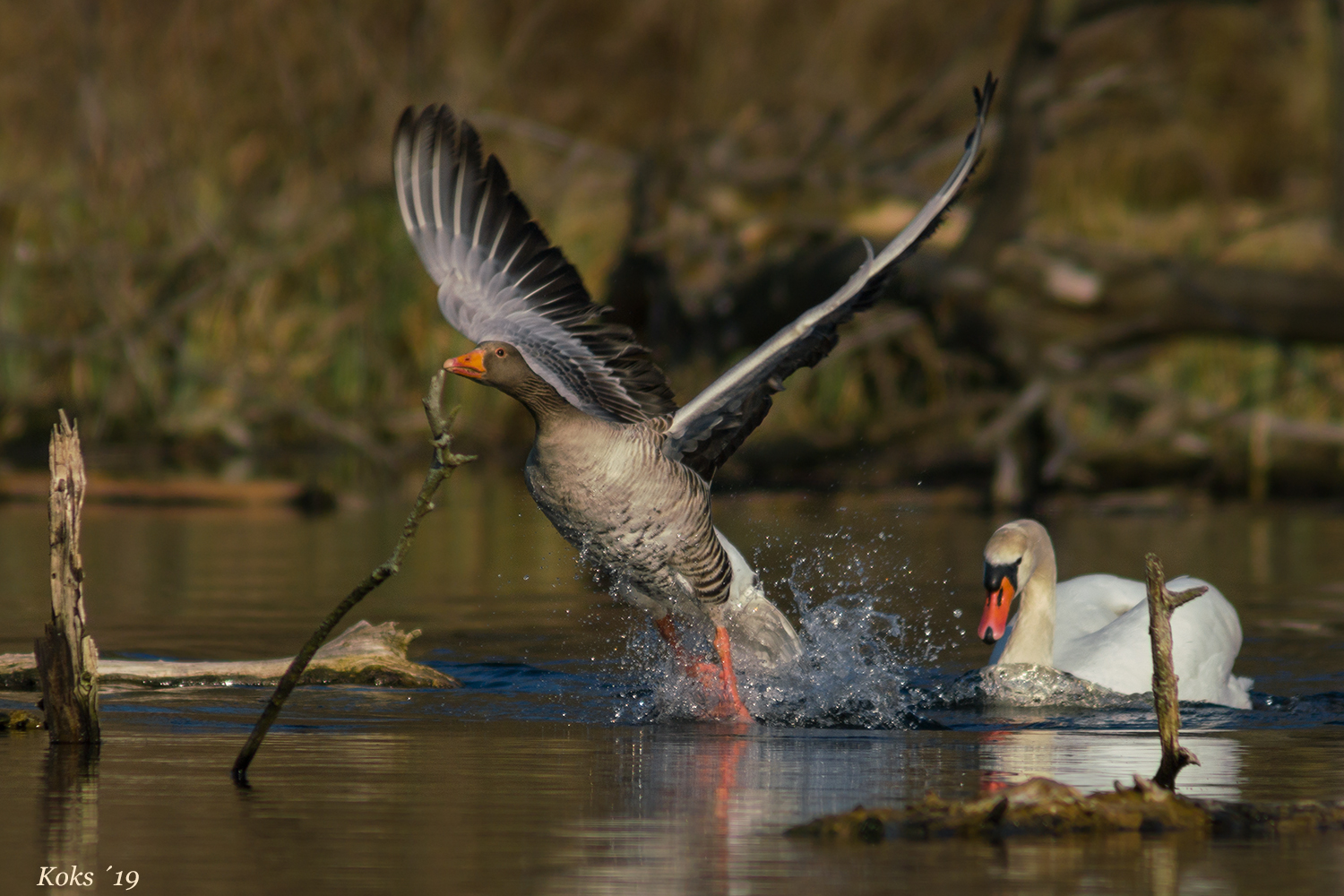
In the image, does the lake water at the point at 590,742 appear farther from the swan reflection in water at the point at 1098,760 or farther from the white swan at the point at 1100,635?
the white swan at the point at 1100,635

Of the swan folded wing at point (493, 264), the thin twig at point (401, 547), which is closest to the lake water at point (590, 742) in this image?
the thin twig at point (401, 547)

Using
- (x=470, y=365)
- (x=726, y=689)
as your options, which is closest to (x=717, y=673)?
(x=726, y=689)

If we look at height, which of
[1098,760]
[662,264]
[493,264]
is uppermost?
[662,264]

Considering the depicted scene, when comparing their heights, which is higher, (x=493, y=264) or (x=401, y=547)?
(x=493, y=264)

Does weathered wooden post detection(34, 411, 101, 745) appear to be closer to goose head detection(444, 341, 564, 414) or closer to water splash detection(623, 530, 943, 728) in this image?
goose head detection(444, 341, 564, 414)

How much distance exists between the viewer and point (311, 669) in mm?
7152

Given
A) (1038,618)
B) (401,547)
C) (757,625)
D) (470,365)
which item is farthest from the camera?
(757,625)

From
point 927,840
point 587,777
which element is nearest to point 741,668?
point 587,777

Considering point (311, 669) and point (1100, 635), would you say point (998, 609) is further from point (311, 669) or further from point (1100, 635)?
point (311, 669)

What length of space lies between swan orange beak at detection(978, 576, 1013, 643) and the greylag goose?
1.09 meters

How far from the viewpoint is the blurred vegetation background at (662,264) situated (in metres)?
14.8

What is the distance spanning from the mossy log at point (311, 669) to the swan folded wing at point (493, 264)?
1.27 metres

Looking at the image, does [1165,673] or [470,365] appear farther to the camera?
[470,365]

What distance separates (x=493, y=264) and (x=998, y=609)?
255 centimetres
